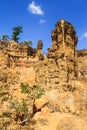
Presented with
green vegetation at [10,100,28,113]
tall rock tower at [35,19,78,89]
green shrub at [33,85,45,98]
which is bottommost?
green vegetation at [10,100,28,113]

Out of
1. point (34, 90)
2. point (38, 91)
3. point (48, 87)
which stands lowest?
point (38, 91)

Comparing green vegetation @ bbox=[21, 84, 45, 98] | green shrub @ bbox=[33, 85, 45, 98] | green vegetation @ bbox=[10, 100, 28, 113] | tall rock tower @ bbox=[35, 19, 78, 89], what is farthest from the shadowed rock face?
green vegetation @ bbox=[10, 100, 28, 113]

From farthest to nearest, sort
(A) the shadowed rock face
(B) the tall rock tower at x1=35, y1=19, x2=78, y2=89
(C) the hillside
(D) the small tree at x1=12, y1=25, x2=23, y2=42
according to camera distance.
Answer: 1. (D) the small tree at x1=12, y1=25, x2=23, y2=42
2. (A) the shadowed rock face
3. (B) the tall rock tower at x1=35, y1=19, x2=78, y2=89
4. (C) the hillside

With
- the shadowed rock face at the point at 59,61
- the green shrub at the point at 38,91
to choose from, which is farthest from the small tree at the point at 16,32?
the green shrub at the point at 38,91

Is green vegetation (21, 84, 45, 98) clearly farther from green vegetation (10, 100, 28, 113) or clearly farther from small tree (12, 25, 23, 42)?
small tree (12, 25, 23, 42)

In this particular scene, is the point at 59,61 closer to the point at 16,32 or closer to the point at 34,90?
the point at 34,90

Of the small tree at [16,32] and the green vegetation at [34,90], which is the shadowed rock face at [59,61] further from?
the small tree at [16,32]

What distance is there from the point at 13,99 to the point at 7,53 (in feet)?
51.5

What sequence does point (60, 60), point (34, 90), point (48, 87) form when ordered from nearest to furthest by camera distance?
point (34, 90), point (48, 87), point (60, 60)

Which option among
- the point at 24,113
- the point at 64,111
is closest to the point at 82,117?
the point at 64,111

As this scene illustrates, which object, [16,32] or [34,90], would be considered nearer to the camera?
[34,90]

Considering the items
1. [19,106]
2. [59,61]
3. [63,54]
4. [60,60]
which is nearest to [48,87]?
[59,61]

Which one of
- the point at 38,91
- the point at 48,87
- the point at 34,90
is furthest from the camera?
the point at 48,87

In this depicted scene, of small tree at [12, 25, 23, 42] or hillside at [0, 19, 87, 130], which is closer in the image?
hillside at [0, 19, 87, 130]
